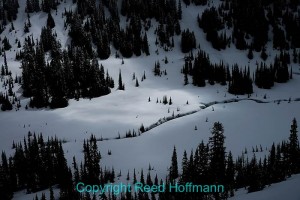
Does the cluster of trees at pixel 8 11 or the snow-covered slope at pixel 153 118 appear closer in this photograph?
the snow-covered slope at pixel 153 118

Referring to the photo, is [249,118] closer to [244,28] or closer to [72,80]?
[72,80]

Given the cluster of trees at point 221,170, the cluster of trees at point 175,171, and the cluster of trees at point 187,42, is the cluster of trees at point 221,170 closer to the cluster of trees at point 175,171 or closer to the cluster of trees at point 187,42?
the cluster of trees at point 175,171

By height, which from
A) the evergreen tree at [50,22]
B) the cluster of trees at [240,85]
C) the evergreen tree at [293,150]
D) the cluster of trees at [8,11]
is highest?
the cluster of trees at [8,11]

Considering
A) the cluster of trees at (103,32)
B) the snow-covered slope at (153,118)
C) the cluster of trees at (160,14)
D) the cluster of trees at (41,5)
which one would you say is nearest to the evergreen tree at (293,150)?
→ the snow-covered slope at (153,118)

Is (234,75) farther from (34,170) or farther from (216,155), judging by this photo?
(216,155)

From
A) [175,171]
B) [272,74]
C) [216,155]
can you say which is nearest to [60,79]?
[175,171]

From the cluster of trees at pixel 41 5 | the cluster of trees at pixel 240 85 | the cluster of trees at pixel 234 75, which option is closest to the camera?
the cluster of trees at pixel 240 85

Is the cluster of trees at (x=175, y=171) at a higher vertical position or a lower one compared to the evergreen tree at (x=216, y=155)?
lower

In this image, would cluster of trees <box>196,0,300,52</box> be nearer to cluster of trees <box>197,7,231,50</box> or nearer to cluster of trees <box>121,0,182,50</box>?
cluster of trees <box>197,7,231,50</box>
